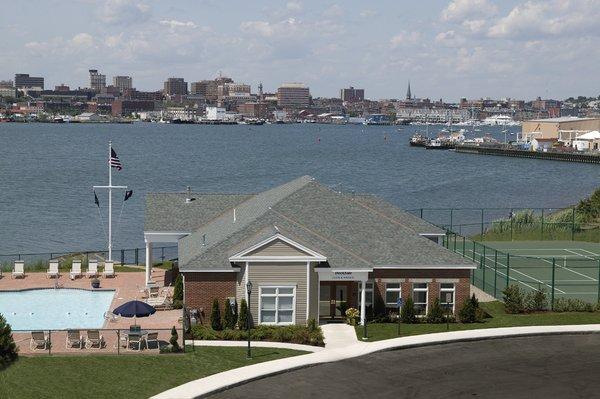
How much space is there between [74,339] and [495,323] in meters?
16.8

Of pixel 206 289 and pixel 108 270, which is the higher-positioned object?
pixel 206 289

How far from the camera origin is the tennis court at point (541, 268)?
47194mm

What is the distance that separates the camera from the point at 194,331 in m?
34.9

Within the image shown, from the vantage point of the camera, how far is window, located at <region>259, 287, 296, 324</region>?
36844mm

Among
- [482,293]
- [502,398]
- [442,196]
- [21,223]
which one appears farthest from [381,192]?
[502,398]

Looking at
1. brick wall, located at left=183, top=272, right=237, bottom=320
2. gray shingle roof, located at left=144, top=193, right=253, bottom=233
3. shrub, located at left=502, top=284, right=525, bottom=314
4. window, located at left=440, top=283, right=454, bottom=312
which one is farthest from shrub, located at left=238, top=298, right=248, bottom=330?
shrub, located at left=502, top=284, right=525, bottom=314

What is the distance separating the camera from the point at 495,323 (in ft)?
125

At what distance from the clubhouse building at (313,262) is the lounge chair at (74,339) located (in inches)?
218

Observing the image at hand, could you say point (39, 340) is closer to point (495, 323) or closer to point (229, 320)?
point (229, 320)

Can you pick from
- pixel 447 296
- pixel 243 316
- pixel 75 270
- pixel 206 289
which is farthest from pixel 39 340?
pixel 447 296

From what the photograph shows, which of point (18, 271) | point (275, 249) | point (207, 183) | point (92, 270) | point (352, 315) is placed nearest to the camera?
point (275, 249)

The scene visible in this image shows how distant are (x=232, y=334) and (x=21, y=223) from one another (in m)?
60.4

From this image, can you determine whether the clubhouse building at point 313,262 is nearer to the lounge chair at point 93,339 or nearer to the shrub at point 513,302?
the shrub at point 513,302

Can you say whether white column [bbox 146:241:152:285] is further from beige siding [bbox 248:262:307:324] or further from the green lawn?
the green lawn
